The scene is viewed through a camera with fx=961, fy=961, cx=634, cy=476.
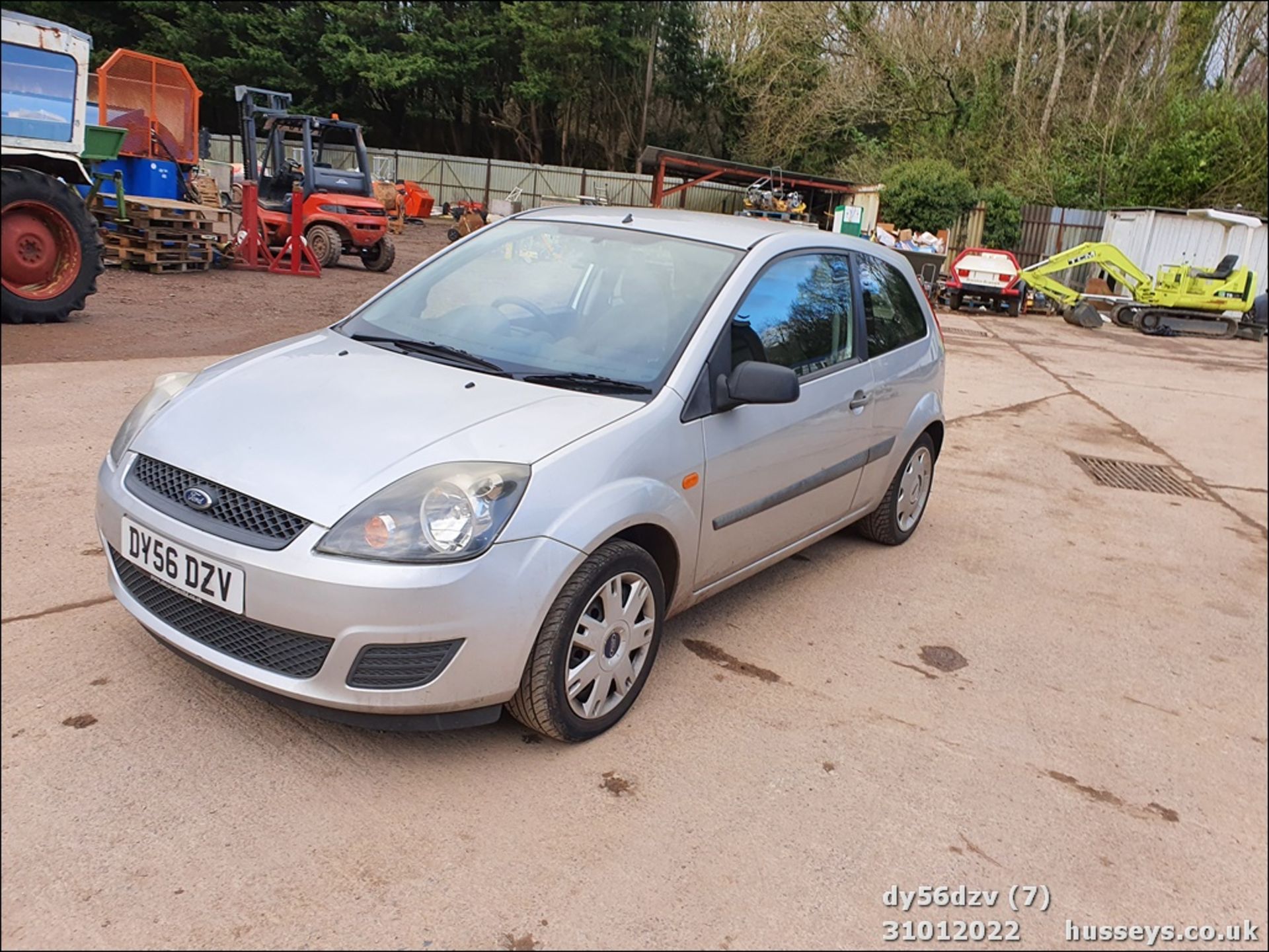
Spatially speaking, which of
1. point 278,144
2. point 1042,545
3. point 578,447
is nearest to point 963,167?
point 278,144

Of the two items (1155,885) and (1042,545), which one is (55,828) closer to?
(1155,885)

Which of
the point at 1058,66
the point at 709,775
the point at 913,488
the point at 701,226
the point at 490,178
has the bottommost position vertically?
the point at 709,775

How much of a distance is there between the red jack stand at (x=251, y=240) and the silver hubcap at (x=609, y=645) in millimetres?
12144

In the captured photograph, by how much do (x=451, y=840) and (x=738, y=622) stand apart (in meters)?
1.83

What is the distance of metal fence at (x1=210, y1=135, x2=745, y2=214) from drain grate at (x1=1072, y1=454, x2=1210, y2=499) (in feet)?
89.6

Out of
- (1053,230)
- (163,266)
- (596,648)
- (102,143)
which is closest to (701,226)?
(596,648)

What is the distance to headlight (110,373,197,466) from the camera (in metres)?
2.96

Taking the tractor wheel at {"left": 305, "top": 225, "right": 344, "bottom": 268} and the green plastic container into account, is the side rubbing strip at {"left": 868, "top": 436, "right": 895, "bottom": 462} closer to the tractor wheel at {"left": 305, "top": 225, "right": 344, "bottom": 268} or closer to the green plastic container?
the green plastic container

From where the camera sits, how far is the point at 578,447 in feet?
9.34

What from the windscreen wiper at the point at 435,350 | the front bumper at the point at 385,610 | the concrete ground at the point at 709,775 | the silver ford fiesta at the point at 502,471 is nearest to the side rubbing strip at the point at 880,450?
the silver ford fiesta at the point at 502,471

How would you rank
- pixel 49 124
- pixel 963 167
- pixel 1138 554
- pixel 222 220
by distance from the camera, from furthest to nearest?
1. pixel 963 167
2. pixel 222 220
3. pixel 49 124
4. pixel 1138 554

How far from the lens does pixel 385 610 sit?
248cm

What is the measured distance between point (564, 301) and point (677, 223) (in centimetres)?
73

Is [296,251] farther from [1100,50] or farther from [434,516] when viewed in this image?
[1100,50]
